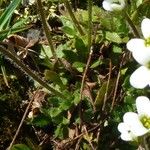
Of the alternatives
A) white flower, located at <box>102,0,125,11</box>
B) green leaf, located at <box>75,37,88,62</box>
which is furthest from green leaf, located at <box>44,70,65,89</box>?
white flower, located at <box>102,0,125,11</box>

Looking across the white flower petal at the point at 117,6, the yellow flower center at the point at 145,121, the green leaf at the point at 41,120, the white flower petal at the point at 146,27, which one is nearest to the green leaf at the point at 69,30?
the green leaf at the point at 41,120

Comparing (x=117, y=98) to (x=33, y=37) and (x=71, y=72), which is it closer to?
(x=71, y=72)

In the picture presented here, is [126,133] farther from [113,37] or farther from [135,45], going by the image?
[113,37]

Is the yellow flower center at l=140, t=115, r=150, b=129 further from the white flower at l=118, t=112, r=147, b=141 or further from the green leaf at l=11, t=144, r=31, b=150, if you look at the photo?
the green leaf at l=11, t=144, r=31, b=150

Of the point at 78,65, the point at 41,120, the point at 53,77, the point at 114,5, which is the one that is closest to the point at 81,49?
the point at 78,65

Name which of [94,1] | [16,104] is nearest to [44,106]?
[16,104]

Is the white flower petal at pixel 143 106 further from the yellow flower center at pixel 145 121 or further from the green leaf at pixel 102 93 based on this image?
the green leaf at pixel 102 93
